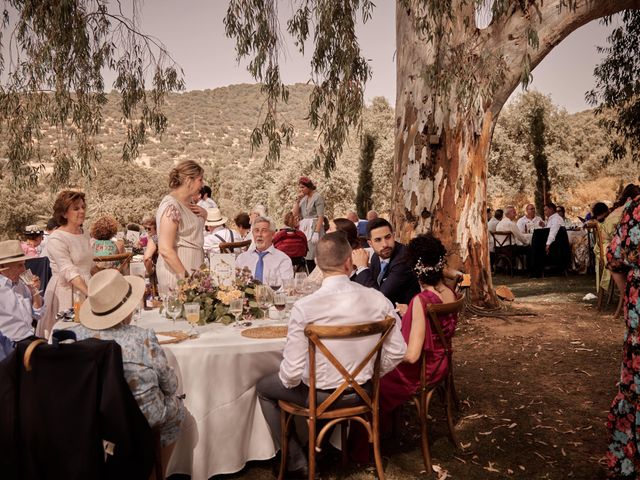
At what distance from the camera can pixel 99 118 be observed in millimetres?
9008

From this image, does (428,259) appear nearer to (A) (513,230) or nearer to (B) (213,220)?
(B) (213,220)

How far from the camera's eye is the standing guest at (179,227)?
4.42 metres

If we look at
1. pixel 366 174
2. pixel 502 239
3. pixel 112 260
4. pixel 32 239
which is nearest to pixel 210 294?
pixel 112 260

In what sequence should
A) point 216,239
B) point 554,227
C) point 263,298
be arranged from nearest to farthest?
1. point 263,298
2. point 216,239
3. point 554,227

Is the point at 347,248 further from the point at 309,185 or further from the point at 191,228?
the point at 309,185

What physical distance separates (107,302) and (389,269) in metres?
2.57

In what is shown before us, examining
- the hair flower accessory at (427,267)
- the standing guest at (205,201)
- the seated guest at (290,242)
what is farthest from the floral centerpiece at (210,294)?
the standing guest at (205,201)

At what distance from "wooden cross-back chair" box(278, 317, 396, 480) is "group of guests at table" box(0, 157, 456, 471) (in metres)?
0.08

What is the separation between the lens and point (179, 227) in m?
4.58

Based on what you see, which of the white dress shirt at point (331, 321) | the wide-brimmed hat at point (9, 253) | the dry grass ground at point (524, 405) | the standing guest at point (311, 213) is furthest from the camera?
the standing guest at point (311, 213)

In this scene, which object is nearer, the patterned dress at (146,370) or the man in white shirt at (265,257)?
the patterned dress at (146,370)

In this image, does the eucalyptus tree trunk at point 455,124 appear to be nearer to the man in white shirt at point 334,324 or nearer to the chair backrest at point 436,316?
the chair backrest at point 436,316

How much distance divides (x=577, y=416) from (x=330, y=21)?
574 cm

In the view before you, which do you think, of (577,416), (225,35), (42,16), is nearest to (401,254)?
(577,416)
